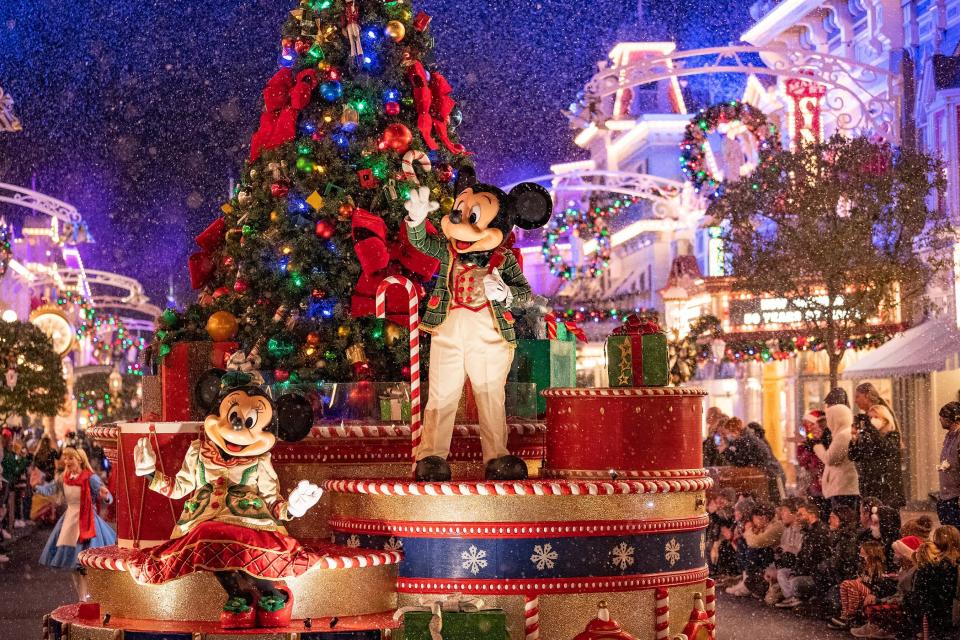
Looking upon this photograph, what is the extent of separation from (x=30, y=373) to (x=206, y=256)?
2165cm

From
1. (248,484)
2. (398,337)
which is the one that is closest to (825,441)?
(398,337)

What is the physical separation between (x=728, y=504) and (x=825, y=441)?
1191mm

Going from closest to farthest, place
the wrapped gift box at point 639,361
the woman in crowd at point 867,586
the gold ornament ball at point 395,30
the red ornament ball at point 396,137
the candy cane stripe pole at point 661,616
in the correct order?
the candy cane stripe pole at point 661,616, the wrapped gift box at point 639,361, the red ornament ball at point 396,137, the gold ornament ball at point 395,30, the woman in crowd at point 867,586

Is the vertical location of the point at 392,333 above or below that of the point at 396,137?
below

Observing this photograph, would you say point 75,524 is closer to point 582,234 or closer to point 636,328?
point 636,328

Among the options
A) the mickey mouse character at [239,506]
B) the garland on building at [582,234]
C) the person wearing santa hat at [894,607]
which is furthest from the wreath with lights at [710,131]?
the mickey mouse character at [239,506]

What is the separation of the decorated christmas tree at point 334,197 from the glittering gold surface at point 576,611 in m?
2.31

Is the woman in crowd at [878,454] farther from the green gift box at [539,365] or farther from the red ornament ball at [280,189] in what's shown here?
the red ornament ball at [280,189]

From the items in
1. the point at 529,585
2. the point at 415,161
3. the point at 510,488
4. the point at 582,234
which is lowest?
the point at 529,585

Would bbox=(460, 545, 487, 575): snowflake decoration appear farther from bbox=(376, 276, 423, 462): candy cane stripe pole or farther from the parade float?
bbox=(376, 276, 423, 462): candy cane stripe pole

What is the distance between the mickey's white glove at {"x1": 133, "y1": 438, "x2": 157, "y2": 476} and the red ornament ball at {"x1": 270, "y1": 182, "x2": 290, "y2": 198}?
2619 millimetres

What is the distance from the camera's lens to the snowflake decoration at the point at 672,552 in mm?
8266

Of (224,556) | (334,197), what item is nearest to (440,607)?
(224,556)

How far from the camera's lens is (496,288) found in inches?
330
